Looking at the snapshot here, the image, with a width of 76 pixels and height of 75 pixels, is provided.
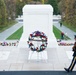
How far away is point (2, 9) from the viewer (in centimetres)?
3397

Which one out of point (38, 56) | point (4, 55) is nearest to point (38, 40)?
point (38, 56)

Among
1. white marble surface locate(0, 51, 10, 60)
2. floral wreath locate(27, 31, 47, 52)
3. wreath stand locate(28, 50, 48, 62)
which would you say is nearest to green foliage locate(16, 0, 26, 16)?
white marble surface locate(0, 51, 10, 60)

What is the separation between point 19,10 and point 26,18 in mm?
47653

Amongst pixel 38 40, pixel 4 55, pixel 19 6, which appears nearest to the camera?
pixel 38 40

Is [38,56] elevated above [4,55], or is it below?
above

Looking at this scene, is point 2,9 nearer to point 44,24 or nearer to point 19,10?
point 44,24

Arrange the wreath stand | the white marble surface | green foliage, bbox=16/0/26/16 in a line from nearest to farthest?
the wreath stand
the white marble surface
green foliage, bbox=16/0/26/16

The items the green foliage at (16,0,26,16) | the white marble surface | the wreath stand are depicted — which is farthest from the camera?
the green foliage at (16,0,26,16)

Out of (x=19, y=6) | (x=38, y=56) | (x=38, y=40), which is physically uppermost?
(x=38, y=40)

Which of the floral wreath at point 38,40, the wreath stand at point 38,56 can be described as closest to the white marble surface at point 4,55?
the wreath stand at point 38,56

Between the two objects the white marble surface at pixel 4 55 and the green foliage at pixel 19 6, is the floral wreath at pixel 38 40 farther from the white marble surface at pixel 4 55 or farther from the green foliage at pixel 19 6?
the green foliage at pixel 19 6

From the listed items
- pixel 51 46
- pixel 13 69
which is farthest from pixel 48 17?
pixel 13 69

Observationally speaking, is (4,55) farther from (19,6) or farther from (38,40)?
(19,6)

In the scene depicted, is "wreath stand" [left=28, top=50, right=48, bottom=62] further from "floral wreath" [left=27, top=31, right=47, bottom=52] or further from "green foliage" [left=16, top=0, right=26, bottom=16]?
"green foliage" [left=16, top=0, right=26, bottom=16]
